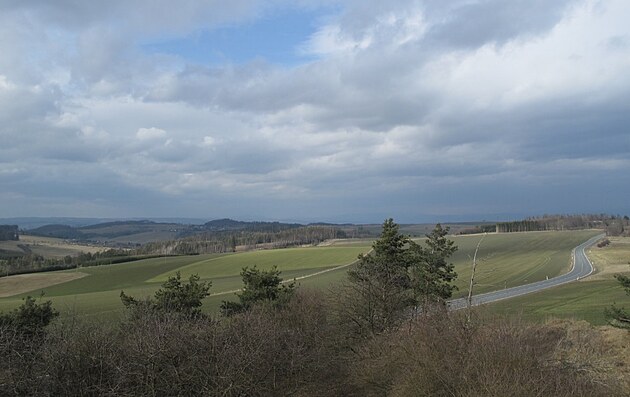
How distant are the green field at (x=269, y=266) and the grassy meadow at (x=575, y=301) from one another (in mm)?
8306

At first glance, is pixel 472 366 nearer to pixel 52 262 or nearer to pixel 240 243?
pixel 52 262

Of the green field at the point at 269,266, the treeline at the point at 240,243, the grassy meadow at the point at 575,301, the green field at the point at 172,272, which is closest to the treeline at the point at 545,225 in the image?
the green field at the point at 269,266

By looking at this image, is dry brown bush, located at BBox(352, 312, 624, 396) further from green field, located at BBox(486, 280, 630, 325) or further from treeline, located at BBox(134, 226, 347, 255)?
treeline, located at BBox(134, 226, 347, 255)

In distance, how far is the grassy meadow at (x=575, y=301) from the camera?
1716 inches

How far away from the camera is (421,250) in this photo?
3644cm

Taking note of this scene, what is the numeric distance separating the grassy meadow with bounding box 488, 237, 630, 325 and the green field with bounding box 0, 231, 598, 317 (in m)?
8.31

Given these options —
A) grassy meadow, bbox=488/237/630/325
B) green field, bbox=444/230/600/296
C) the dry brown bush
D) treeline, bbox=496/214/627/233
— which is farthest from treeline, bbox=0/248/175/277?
treeline, bbox=496/214/627/233

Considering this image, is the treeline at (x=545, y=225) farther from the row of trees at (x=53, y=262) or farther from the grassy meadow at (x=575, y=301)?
the row of trees at (x=53, y=262)

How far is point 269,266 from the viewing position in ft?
318

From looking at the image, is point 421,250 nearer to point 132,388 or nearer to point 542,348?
point 542,348

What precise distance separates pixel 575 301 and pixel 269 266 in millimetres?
58172

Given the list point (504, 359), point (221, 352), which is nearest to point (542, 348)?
point (504, 359)

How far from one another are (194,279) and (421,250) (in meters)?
16.3

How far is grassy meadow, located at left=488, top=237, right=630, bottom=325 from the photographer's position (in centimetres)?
4359
